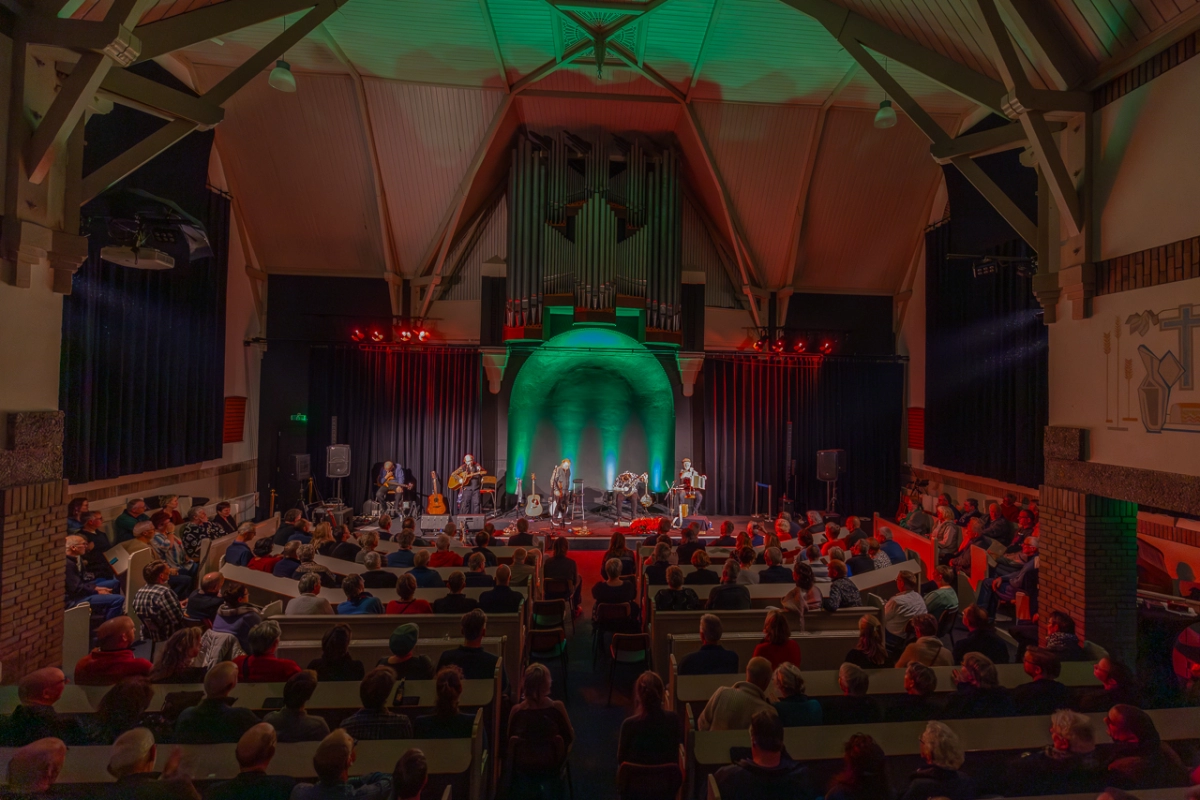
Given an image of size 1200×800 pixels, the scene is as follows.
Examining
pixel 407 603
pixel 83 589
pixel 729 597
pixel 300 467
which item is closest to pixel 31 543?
pixel 83 589

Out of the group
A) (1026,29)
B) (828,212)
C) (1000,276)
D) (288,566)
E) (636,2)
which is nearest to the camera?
(1026,29)

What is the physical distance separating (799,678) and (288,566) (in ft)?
14.6

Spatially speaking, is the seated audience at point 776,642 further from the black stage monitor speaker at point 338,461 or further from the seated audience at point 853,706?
the black stage monitor speaker at point 338,461

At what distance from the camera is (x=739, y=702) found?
2.87 metres

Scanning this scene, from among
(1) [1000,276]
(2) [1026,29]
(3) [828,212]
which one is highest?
(3) [828,212]

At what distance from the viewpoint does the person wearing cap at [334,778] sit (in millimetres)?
2078

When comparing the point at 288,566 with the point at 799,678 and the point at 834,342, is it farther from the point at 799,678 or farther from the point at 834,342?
the point at 834,342

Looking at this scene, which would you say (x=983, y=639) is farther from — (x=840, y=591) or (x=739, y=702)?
(x=739, y=702)

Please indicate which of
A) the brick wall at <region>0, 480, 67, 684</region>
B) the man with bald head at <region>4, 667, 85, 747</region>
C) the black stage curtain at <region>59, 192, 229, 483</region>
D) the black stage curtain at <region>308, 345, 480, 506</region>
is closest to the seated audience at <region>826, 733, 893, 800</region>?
the man with bald head at <region>4, 667, 85, 747</region>

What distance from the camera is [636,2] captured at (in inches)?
307

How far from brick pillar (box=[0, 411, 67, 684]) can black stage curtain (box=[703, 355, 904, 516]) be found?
9.65 metres

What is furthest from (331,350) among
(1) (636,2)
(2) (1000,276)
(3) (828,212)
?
(2) (1000,276)

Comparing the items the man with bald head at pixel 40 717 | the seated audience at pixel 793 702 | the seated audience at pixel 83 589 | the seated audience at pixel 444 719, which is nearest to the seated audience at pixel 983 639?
the seated audience at pixel 793 702

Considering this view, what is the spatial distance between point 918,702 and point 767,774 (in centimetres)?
117
